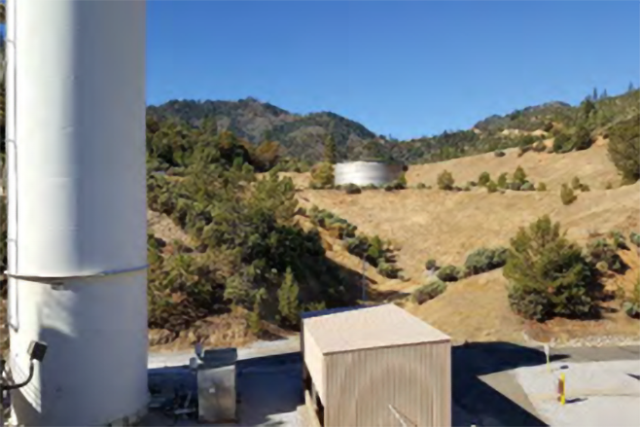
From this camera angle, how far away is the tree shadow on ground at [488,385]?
533 inches

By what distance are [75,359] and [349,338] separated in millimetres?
5777

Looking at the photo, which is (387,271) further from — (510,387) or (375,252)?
(510,387)

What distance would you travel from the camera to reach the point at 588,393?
49.3 feet

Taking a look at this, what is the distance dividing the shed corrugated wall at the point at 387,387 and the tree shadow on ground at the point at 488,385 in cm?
241

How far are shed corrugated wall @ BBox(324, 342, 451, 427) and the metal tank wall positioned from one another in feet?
145

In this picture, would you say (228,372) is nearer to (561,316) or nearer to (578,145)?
(561,316)

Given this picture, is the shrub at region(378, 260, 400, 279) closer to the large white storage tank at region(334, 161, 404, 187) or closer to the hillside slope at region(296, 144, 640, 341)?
the hillside slope at region(296, 144, 640, 341)

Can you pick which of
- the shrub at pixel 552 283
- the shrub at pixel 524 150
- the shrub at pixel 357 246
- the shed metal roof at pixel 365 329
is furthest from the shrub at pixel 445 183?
the shed metal roof at pixel 365 329

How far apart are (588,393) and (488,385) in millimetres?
2554

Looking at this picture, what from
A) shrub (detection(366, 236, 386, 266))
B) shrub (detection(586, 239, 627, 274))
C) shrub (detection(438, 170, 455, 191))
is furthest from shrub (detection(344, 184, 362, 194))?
shrub (detection(586, 239, 627, 274))

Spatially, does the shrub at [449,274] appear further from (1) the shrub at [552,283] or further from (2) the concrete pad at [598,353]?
(2) the concrete pad at [598,353]

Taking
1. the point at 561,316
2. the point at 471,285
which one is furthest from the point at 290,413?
the point at 471,285

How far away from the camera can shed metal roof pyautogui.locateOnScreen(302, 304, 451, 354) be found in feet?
38.7

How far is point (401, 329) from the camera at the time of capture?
13.0 m
